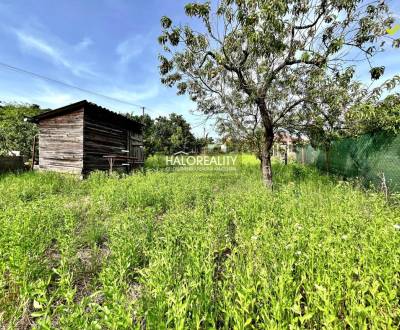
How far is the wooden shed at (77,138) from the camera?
12.2m

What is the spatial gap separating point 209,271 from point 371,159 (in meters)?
6.81

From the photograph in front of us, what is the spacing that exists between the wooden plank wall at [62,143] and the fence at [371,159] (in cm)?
1191

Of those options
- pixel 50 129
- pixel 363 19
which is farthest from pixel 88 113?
pixel 363 19

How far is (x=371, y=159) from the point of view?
266 inches

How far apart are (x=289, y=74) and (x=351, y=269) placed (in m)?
6.58

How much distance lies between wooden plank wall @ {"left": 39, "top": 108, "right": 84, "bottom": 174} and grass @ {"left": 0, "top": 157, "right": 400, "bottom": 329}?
830 centimetres

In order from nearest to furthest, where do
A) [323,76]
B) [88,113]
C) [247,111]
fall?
[323,76] < [247,111] < [88,113]

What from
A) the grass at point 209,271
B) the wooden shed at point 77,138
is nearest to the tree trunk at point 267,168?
the grass at point 209,271

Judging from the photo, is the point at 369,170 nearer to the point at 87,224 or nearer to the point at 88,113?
the point at 87,224

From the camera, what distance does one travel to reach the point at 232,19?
595 cm

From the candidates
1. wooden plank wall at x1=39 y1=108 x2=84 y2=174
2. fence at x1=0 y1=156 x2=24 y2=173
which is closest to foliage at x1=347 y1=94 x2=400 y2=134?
wooden plank wall at x1=39 y1=108 x2=84 y2=174

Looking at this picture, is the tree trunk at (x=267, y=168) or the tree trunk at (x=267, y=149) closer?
the tree trunk at (x=267, y=149)

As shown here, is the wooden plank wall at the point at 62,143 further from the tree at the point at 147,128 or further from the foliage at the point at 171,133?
the foliage at the point at 171,133

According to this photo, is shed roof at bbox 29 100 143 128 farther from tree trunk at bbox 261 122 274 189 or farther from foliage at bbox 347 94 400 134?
foliage at bbox 347 94 400 134
